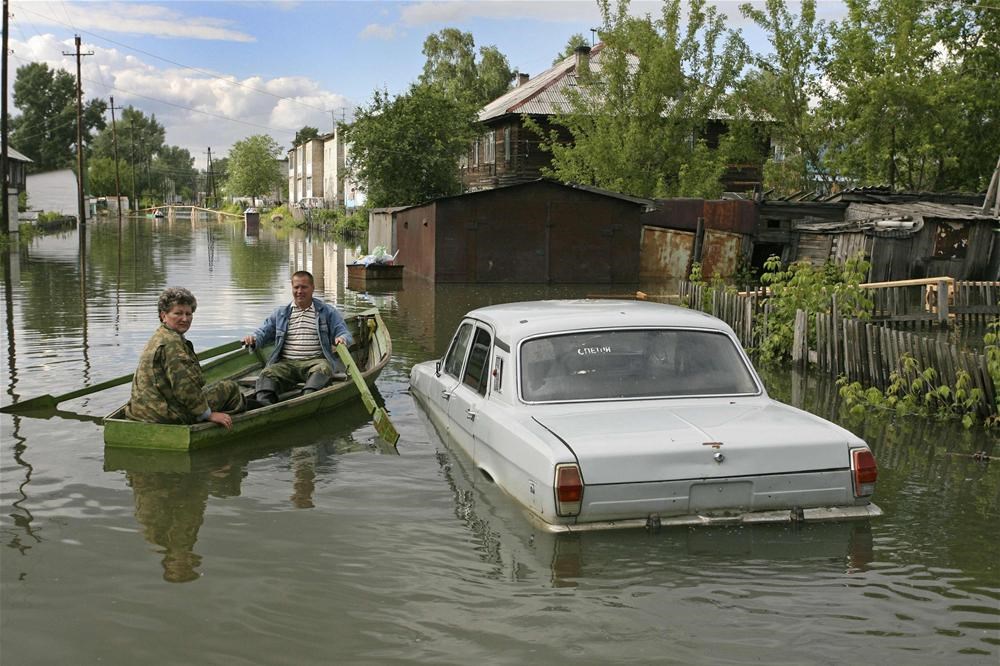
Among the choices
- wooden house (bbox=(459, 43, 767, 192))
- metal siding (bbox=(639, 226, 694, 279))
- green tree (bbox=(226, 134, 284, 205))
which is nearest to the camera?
metal siding (bbox=(639, 226, 694, 279))

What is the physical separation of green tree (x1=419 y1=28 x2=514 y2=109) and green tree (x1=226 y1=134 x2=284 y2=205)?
7276 centimetres

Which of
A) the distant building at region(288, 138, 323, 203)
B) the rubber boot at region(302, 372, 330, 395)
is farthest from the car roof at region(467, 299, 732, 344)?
the distant building at region(288, 138, 323, 203)

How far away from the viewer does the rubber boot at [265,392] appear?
10289 mm

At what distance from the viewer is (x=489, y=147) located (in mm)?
51750

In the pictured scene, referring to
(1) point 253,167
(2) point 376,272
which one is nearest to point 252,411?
(2) point 376,272

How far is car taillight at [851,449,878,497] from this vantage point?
6.14 meters

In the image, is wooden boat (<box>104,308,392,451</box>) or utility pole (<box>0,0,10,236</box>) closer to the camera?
wooden boat (<box>104,308,392,451</box>)

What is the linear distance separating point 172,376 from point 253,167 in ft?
448

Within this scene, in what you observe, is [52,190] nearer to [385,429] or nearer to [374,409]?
[374,409]

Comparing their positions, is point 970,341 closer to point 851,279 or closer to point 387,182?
point 851,279

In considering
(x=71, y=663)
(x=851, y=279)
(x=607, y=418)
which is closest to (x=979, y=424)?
(x=851, y=279)

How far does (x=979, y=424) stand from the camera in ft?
34.1

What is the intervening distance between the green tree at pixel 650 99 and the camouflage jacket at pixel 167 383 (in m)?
28.4

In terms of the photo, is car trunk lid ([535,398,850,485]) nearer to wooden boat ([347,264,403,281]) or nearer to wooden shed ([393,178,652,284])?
wooden boat ([347,264,403,281])
